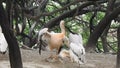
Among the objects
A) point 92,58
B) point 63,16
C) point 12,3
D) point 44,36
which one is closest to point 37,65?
point 44,36

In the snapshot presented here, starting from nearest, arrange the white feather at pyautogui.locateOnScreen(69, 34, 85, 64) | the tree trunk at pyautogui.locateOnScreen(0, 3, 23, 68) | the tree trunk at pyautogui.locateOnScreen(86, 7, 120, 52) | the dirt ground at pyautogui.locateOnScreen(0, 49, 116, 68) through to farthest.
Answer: the tree trunk at pyautogui.locateOnScreen(0, 3, 23, 68), the white feather at pyautogui.locateOnScreen(69, 34, 85, 64), the dirt ground at pyautogui.locateOnScreen(0, 49, 116, 68), the tree trunk at pyautogui.locateOnScreen(86, 7, 120, 52)

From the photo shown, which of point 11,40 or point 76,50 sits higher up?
point 11,40

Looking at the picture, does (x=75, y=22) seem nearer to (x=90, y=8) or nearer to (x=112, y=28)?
(x=112, y=28)

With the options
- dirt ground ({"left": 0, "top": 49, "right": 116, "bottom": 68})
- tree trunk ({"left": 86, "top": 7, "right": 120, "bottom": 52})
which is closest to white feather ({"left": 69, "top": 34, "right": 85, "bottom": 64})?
dirt ground ({"left": 0, "top": 49, "right": 116, "bottom": 68})

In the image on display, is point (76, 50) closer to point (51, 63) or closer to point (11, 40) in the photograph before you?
point (51, 63)

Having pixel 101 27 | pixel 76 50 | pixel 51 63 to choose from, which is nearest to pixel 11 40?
pixel 76 50

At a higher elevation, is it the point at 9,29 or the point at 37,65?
the point at 9,29

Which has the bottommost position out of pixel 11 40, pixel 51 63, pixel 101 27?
pixel 51 63

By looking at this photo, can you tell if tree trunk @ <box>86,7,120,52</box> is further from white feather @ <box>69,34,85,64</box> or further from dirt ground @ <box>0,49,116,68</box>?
white feather @ <box>69,34,85,64</box>

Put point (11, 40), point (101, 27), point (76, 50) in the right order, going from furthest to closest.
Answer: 1. point (101, 27)
2. point (76, 50)
3. point (11, 40)

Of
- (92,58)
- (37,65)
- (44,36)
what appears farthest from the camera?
(92,58)

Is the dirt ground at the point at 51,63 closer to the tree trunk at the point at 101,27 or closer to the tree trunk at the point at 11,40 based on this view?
the tree trunk at the point at 101,27

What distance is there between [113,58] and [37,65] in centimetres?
184

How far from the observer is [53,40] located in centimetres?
666
